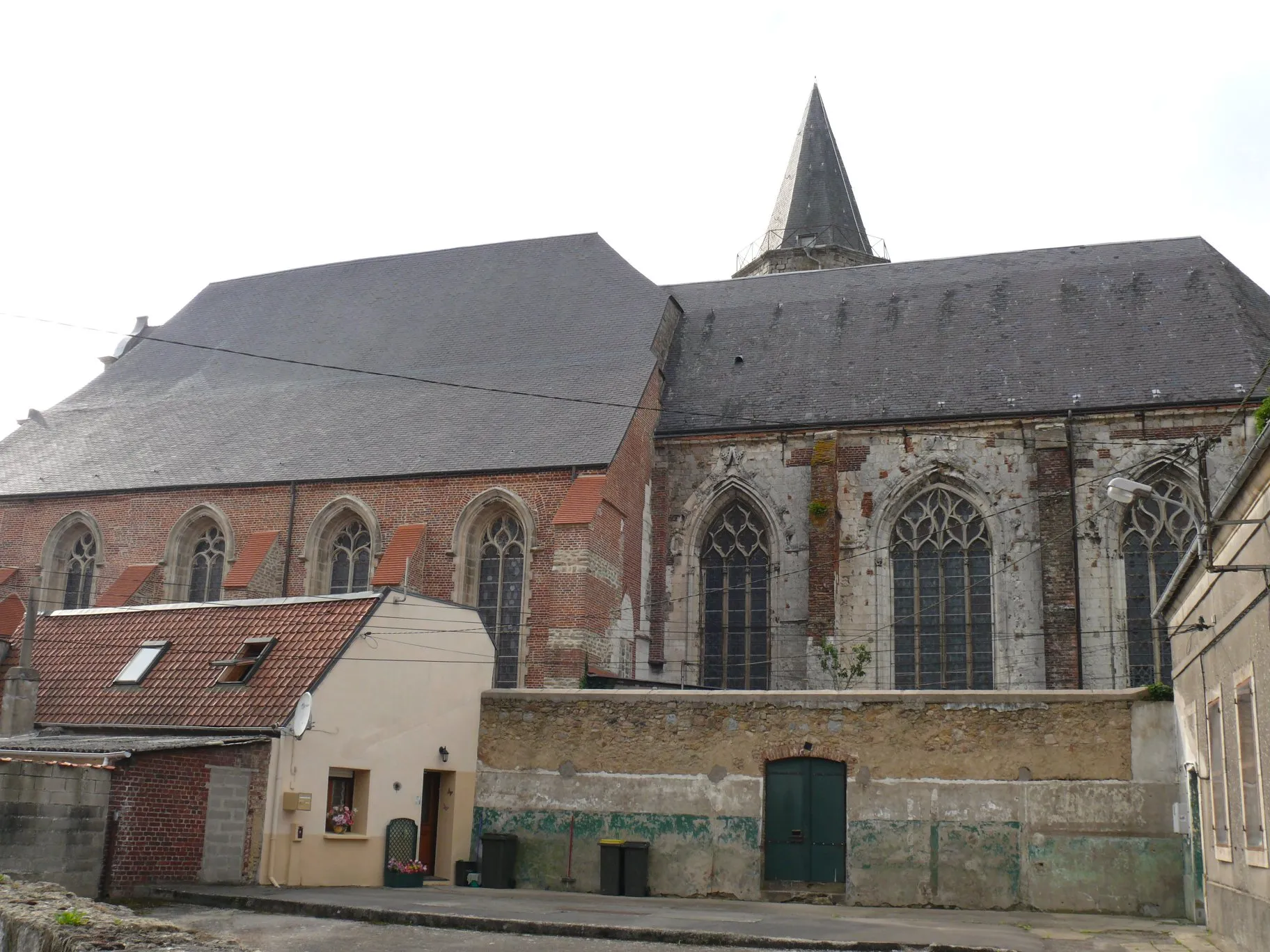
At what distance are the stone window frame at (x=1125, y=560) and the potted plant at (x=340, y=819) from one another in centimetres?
1181

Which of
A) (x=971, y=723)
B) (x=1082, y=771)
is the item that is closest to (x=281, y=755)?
(x=971, y=723)

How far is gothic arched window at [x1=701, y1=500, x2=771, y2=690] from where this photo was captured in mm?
22500

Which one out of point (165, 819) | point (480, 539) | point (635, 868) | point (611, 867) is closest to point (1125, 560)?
point (635, 868)

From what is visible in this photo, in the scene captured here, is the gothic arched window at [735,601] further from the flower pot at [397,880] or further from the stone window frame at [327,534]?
the flower pot at [397,880]

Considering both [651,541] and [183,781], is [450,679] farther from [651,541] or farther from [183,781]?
[651,541]

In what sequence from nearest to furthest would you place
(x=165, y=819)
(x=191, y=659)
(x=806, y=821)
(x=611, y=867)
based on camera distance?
(x=165, y=819)
(x=806, y=821)
(x=611, y=867)
(x=191, y=659)

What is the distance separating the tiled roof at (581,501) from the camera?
2061cm

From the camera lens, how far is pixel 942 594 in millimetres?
21703

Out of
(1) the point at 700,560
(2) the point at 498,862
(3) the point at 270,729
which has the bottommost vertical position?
(2) the point at 498,862

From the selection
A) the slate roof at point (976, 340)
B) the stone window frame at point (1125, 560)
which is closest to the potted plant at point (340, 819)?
the slate roof at point (976, 340)

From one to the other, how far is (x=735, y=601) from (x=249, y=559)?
876 cm

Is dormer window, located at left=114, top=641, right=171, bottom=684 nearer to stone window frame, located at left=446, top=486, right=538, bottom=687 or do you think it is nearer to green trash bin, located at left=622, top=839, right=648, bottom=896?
stone window frame, located at left=446, top=486, right=538, bottom=687

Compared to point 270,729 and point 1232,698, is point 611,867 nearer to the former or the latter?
point 270,729

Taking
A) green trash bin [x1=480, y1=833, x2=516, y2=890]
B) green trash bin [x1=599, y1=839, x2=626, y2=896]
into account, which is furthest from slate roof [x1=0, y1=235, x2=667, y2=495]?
green trash bin [x1=599, y1=839, x2=626, y2=896]
